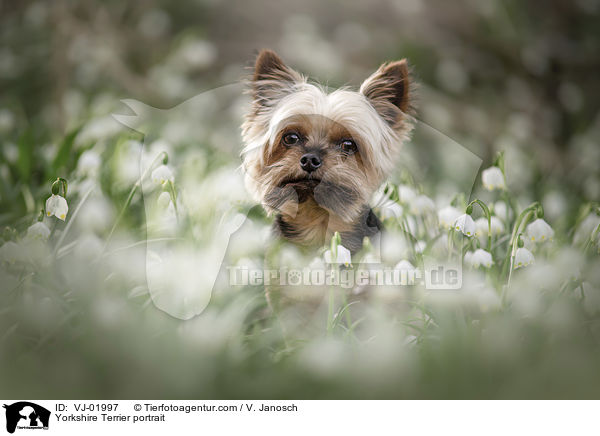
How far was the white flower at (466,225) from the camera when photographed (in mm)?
1526

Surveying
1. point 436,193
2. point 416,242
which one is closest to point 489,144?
point 436,193

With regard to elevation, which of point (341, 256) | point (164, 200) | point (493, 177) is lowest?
point (341, 256)

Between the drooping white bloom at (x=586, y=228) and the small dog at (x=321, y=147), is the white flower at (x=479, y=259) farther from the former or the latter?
the drooping white bloom at (x=586, y=228)

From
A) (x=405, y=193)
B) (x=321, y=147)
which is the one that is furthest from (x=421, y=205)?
(x=321, y=147)

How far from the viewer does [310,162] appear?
1395 mm

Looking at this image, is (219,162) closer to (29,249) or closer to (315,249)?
(315,249)

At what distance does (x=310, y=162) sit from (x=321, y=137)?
77 millimetres

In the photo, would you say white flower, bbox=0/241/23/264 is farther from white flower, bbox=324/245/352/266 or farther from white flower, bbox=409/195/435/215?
white flower, bbox=409/195/435/215

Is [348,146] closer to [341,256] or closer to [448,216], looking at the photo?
[341,256]

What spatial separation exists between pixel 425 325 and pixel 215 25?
6.57 feet

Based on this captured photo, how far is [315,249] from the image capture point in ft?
4.90

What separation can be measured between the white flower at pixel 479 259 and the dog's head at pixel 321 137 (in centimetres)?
34

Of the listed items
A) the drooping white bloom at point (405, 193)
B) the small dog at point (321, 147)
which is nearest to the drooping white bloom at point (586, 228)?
the drooping white bloom at point (405, 193)
